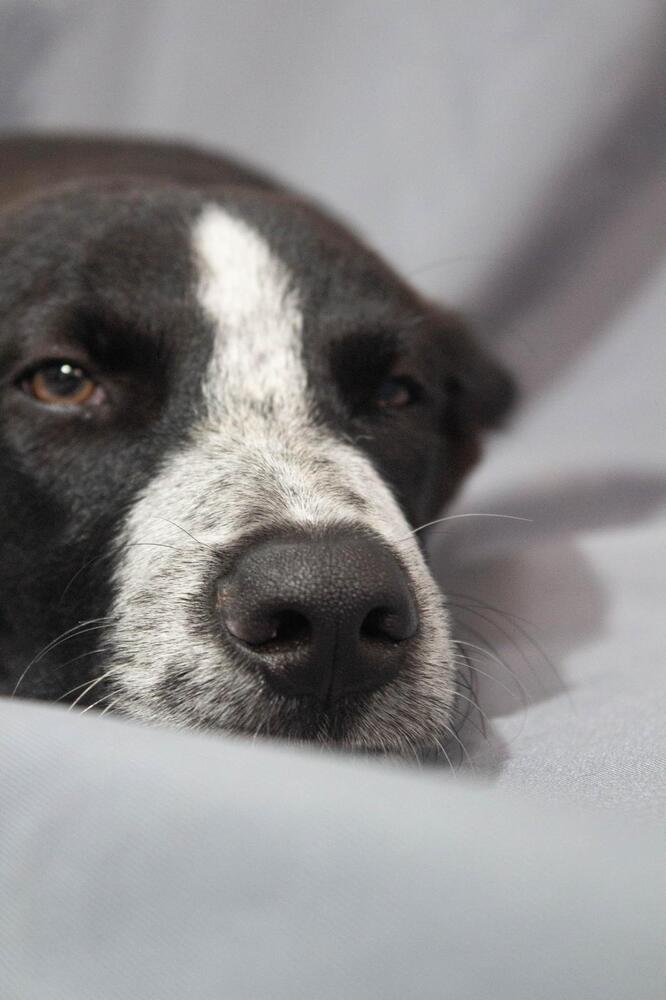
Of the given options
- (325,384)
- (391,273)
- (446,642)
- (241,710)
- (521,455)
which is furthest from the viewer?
(521,455)

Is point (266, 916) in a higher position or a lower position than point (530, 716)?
higher

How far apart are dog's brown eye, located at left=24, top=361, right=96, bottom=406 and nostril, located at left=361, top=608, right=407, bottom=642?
1.82 feet

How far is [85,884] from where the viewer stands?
74 centimetres

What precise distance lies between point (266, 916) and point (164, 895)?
7 cm

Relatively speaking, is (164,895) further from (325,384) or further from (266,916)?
(325,384)

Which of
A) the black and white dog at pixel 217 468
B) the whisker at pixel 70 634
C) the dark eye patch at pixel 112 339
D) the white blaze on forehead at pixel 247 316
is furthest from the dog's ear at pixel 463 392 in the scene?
the whisker at pixel 70 634

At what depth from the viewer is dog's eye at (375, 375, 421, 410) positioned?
1.65 metres

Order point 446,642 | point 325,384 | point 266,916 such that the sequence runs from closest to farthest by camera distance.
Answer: point 266,916 → point 446,642 → point 325,384

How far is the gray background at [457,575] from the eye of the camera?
2.26 feet

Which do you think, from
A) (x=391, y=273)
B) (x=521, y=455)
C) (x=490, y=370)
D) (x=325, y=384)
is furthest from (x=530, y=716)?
(x=521, y=455)

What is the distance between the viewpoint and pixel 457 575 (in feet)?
6.38

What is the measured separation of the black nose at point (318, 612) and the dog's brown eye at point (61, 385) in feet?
1.42

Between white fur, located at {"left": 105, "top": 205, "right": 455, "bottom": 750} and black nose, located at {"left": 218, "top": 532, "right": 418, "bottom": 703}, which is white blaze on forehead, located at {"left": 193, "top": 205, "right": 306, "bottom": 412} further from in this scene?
black nose, located at {"left": 218, "top": 532, "right": 418, "bottom": 703}

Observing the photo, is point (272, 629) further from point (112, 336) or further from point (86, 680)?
point (112, 336)
